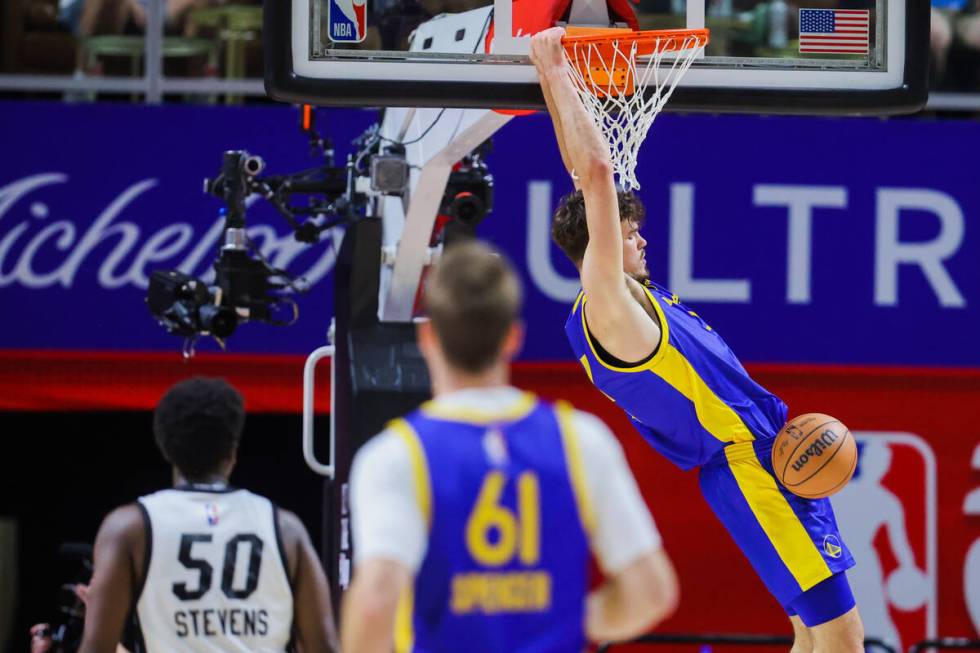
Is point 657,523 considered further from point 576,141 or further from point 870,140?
point 576,141

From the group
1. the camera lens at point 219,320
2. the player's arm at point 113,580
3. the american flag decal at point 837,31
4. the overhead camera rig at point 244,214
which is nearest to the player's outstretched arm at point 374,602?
the player's arm at point 113,580

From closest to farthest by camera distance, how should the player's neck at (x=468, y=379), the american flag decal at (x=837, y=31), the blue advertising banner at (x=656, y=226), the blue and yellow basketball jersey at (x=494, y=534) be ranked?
1. the blue and yellow basketball jersey at (x=494, y=534)
2. the player's neck at (x=468, y=379)
3. the american flag decal at (x=837, y=31)
4. the blue advertising banner at (x=656, y=226)

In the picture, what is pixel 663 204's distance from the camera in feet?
33.2

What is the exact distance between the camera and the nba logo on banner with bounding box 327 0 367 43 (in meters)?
5.91

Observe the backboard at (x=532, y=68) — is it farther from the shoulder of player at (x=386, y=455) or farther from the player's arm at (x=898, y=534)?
the player's arm at (x=898, y=534)

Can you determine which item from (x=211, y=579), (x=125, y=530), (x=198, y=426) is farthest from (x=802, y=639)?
(x=125, y=530)

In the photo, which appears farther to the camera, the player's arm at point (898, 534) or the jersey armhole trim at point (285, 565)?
the player's arm at point (898, 534)

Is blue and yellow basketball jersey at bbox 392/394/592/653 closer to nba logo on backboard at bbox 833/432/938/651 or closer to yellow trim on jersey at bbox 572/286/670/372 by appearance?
yellow trim on jersey at bbox 572/286/670/372

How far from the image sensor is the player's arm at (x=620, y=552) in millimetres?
3225

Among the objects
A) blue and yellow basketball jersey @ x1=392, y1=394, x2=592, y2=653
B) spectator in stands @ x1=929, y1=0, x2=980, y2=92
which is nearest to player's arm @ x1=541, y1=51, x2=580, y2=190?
blue and yellow basketball jersey @ x1=392, y1=394, x2=592, y2=653

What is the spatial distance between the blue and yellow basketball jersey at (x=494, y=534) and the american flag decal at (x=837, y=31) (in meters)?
3.32

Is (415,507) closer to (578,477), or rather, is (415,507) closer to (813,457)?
(578,477)

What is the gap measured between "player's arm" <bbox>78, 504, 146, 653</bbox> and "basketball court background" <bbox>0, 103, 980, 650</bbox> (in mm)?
5293

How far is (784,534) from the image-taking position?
18.7 ft
